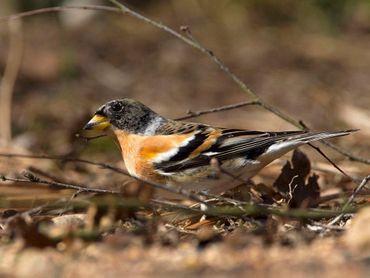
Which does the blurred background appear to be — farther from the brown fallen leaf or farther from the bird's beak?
the brown fallen leaf

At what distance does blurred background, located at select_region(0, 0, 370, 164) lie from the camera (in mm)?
6836

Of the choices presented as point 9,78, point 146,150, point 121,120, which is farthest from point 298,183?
point 9,78

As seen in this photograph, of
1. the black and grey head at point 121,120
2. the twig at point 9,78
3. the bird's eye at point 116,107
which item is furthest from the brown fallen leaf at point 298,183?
the twig at point 9,78

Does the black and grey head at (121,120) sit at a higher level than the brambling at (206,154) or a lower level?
higher

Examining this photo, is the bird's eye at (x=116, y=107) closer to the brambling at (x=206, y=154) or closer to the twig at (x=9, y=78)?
the brambling at (x=206, y=154)

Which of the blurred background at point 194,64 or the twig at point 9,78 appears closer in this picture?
the twig at point 9,78

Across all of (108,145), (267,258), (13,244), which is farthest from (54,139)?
(267,258)

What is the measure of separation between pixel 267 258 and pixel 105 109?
6.91ft

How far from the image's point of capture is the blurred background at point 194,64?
22.4ft

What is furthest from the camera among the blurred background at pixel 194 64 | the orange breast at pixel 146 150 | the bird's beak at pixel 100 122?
the blurred background at pixel 194 64

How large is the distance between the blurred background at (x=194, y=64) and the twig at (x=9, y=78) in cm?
6

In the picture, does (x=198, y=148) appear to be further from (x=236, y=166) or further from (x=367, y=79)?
(x=367, y=79)

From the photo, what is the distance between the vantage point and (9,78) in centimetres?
→ 734

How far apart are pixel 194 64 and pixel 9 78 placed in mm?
1782
